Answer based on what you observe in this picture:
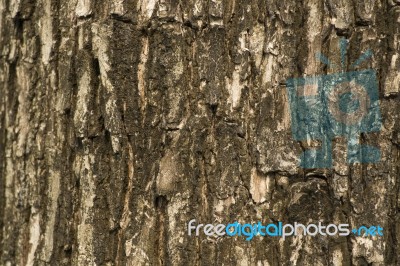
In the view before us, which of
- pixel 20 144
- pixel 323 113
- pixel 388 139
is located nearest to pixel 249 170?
pixel 323 113

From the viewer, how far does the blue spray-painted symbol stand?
63.1 inches

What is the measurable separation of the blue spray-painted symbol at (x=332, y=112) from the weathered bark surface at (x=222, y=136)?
0.02 metres

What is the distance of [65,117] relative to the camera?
1744 millimetres

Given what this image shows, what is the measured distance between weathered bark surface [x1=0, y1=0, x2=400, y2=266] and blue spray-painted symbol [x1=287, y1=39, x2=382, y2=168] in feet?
0.07

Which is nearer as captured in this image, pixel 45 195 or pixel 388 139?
pixel 388 139

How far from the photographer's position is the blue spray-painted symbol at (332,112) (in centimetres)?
160

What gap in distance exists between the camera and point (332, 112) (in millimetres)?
1605

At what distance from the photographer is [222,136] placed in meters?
1.61

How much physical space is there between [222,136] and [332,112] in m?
0.29

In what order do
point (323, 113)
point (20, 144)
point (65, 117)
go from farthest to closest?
point (20, 144) < point (65, 117) < point (323, 113)

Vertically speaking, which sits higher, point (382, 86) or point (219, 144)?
point (382, 86)

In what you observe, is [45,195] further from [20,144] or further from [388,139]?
[388,139]

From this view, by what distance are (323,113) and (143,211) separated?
54 cm

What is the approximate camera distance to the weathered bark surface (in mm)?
1603
